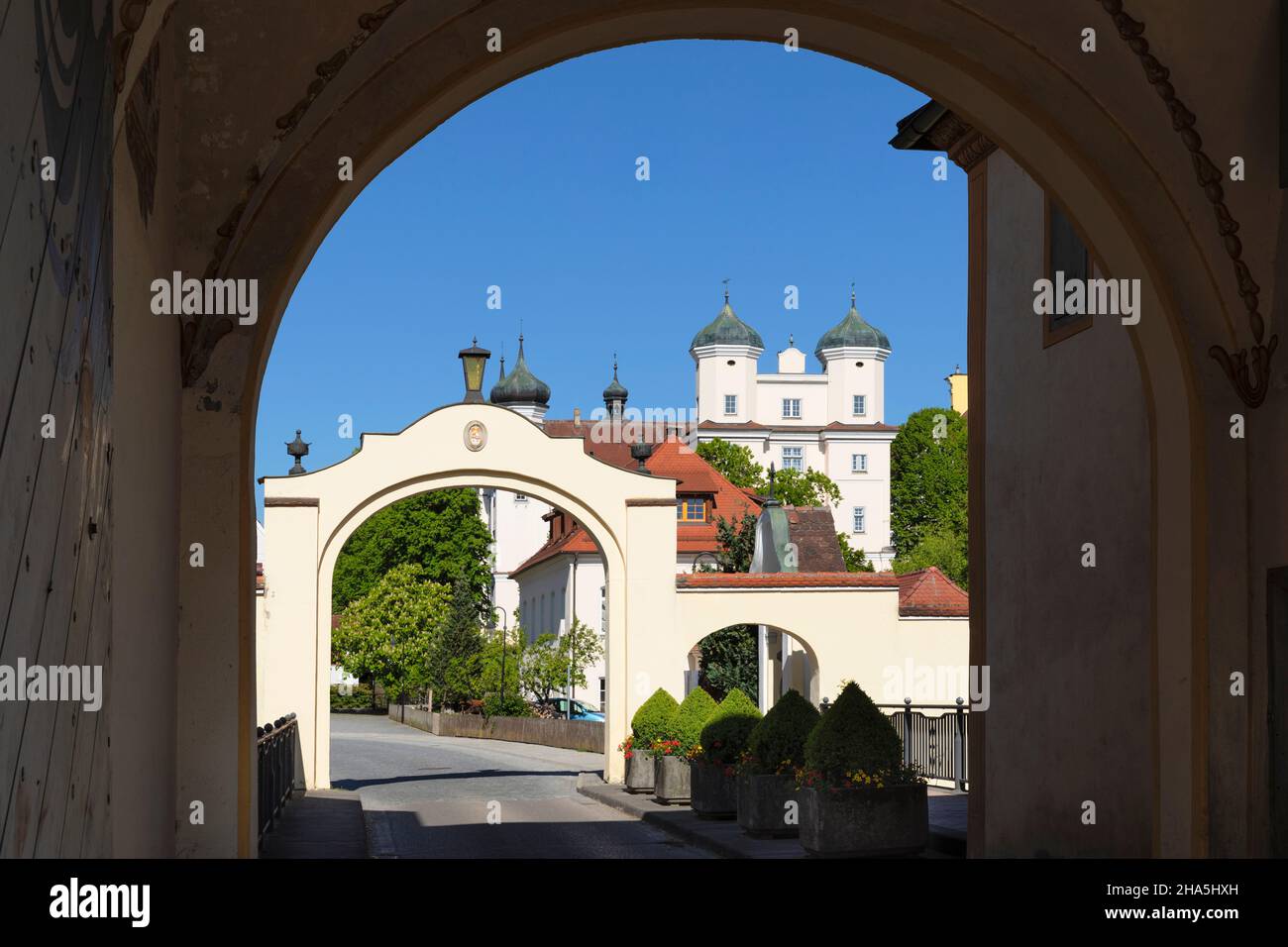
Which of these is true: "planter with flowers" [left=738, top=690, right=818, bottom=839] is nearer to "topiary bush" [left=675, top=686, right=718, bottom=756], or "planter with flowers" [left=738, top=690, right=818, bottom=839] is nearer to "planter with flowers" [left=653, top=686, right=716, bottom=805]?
"planter with flowers" [left=653, top=686, right=716, bottom=805]

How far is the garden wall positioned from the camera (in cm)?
3631

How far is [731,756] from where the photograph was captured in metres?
18.2

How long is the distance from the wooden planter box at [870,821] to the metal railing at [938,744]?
18.8 ft

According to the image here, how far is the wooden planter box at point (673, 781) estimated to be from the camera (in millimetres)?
20594

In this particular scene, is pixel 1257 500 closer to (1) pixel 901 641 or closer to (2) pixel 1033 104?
(2) pixel 1033 104

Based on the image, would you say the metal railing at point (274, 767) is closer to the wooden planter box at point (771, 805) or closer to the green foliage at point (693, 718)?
the wooden planter box at point (771, 805)

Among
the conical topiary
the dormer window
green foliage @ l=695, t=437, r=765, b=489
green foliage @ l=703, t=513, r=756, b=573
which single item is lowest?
the conical topiary

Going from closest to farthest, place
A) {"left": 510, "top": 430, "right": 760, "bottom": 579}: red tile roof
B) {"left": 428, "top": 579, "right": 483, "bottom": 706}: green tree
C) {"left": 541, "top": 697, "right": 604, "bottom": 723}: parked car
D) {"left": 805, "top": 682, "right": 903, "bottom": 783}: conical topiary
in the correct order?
{"left": 805, "top": 682, "right": 903, "bottom": 783}: conical topiary < {"left": 541, "top": 697, "right": 604, "bottom": 723}: parked car < {"left": 428, "top": 579, "right": 483, "bottom": 706}: green tree < {"left": 510, "top": 430, "right": 760, "bottom": 579}: red tile roof

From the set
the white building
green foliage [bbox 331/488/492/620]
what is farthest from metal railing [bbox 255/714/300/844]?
the white building

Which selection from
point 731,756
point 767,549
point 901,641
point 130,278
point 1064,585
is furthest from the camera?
point 767,549

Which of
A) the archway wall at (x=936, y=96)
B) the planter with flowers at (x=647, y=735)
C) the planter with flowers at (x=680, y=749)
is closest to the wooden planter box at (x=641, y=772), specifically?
the planter with flowers at (x=647, y=735)

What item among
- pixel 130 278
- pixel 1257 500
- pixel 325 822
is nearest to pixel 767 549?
pixel 325 822

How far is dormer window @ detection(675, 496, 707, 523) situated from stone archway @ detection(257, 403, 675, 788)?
4206 centimetres

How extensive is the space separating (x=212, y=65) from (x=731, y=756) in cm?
1271
